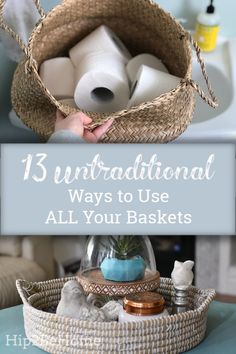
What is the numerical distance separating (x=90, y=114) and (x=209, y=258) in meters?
0.82

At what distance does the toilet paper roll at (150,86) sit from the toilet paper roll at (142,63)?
10cm

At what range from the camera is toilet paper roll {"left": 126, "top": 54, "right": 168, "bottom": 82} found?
1.81m

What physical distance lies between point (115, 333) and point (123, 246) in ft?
0.59

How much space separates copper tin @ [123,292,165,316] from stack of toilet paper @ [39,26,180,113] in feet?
2.04

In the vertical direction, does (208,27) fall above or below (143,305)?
above

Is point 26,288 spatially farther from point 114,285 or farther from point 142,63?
point 142,63

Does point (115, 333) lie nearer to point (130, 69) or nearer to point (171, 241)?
point (130, 69)

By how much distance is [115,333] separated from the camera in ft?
3.64

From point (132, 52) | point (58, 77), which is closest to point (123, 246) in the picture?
point (58, 77)

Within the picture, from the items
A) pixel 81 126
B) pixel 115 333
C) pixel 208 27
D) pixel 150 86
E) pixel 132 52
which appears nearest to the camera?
pixel 115 333

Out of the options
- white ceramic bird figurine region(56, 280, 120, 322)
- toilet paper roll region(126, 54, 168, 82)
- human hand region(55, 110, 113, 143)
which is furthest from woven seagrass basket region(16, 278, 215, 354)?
toilet paper roll region(126, 54, 168, 82)

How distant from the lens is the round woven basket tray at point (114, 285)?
3.94ft
